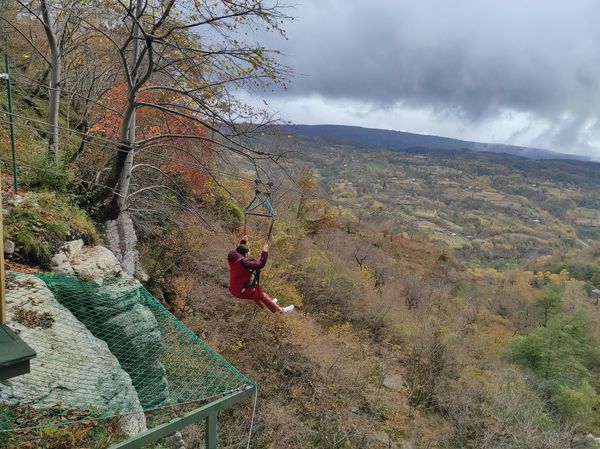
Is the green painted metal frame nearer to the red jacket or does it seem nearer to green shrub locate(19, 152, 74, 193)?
the red jacket

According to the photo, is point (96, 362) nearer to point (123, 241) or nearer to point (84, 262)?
point (84, 262)

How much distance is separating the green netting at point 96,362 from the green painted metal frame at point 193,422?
0.11 m

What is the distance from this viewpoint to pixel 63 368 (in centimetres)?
489

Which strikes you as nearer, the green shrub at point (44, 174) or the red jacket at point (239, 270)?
the red jacket at point (239, 270)

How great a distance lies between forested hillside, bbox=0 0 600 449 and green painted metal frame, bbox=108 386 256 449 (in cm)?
126

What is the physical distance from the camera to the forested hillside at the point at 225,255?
6793 mm

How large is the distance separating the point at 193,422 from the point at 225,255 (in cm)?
1225

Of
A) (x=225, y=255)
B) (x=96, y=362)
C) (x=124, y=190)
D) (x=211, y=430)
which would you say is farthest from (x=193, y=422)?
(x=225, y=255)

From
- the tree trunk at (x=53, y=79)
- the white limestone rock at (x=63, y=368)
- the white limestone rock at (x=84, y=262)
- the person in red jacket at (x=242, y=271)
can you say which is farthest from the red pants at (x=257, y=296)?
the tree trunk at (x=53, y=79)

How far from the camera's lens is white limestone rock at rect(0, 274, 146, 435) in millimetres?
4449

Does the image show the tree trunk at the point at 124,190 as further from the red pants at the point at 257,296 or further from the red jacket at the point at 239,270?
the red pants at the point at 257,296

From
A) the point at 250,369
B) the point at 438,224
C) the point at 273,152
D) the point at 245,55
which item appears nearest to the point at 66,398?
the point at 273,152

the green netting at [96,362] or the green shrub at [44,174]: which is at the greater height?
the green shrub at [44,174]

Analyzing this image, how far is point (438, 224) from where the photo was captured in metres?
138
